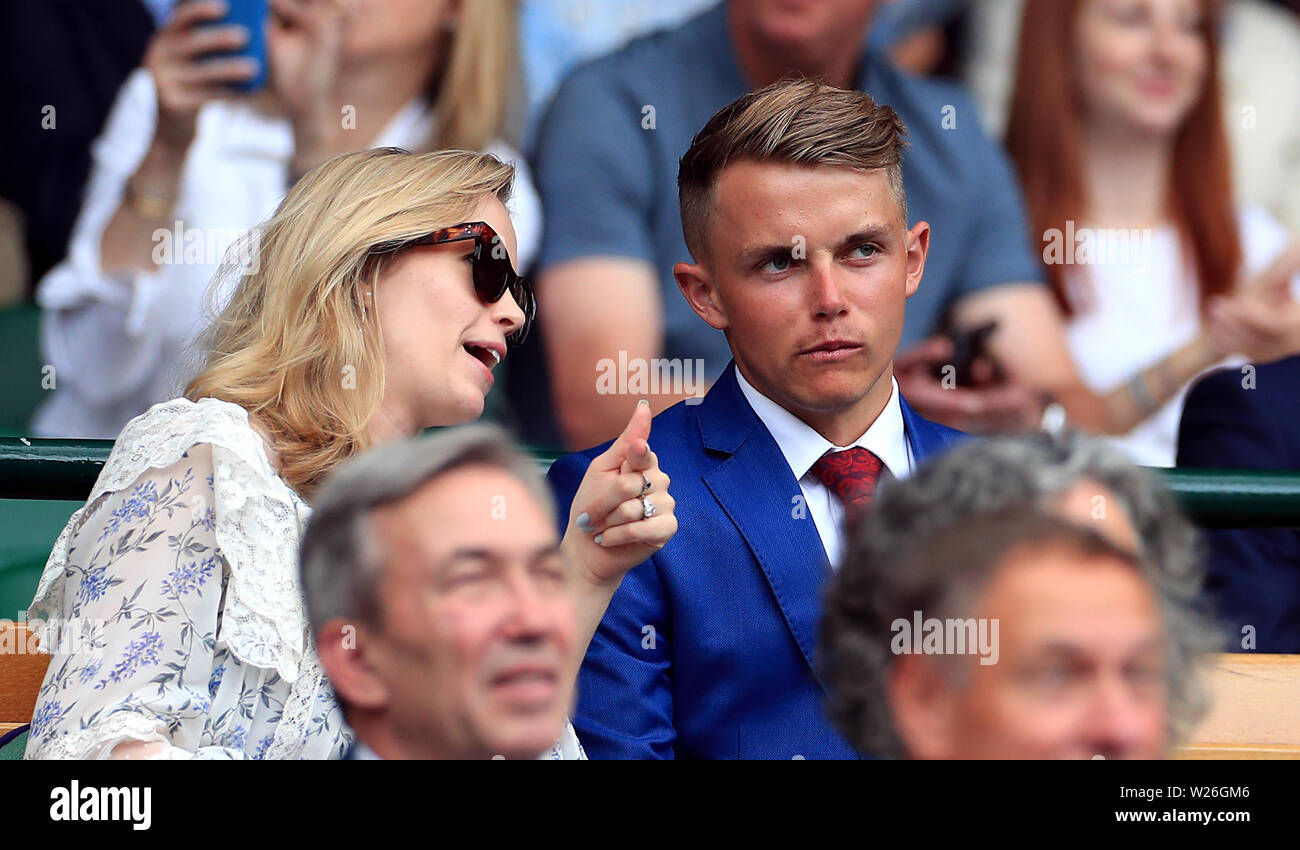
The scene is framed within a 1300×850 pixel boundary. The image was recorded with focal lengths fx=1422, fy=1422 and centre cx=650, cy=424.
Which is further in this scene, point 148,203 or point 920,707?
point 148,203

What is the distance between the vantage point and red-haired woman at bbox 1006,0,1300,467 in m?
3.87

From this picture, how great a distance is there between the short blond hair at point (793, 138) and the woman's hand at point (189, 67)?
1.83 metres

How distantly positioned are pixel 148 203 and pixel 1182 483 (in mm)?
2573

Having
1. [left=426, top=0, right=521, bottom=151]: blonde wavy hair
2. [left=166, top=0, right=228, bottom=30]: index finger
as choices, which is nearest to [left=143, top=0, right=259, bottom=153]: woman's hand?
[left=166, top=0, right=228, bottom=30]: index finger

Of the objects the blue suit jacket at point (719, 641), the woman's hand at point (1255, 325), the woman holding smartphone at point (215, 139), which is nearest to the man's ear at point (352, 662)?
the blue suit jacket at point (719, 641)

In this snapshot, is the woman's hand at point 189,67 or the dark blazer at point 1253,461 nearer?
the dark blazer at point 1253,461

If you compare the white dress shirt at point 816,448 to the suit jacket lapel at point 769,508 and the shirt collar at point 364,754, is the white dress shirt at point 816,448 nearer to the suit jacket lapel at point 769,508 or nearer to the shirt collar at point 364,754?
the suit jacket lapel at point 769,508

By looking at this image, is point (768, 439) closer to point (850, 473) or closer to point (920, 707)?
point (850, 473)

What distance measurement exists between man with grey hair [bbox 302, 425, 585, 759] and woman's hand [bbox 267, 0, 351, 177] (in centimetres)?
250

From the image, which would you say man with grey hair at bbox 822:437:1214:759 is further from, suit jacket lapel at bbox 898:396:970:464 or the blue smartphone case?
the blue smartphone case

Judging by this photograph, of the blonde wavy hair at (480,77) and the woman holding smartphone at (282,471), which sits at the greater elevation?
the blonde wavy hair at (480,77)

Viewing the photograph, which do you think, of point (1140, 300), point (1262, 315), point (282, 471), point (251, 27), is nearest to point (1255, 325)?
point (1262, 315)

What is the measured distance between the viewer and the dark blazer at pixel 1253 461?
3004 mm

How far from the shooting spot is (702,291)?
2.21 metres
